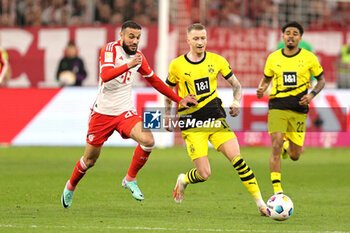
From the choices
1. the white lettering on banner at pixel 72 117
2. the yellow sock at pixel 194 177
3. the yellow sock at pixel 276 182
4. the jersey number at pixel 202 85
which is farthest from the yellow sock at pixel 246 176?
the white lettering on banner at pixel 72 117

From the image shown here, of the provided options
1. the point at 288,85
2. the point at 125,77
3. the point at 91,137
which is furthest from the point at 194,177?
the point at 288,85

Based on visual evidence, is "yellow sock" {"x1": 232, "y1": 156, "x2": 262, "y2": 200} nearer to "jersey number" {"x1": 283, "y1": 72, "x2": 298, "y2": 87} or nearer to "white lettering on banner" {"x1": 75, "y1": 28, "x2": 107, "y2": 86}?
"jersey number" {"x1": 283, "y1": 72, "x2": 298, "y2": 87}

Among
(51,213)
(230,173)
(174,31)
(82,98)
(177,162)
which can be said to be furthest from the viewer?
(174,31)

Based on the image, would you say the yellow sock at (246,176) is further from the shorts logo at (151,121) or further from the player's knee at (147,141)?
the shorts logo at (151,121)

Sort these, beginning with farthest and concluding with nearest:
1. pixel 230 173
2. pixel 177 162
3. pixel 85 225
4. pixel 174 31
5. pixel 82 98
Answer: pixel 174 31 < pixel 82 98 < pixel 177 162 < pixel 230 173 < pixel 85 225

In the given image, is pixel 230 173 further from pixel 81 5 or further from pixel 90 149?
pixel 81 5

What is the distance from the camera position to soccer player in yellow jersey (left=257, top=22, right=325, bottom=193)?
11188mm

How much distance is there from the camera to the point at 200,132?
10.1 meters

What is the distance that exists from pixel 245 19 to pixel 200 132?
A: 1321 cm

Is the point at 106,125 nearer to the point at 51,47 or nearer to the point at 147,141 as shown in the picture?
the point at 147,141

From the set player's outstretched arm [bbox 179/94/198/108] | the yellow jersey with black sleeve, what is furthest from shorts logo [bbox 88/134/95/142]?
the yellow jersey with black sleeve

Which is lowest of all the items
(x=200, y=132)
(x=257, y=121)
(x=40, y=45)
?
(x=257, y=121)

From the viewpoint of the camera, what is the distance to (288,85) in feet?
37.3

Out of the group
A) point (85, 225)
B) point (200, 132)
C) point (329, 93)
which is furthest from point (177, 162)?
point (85, 225)
